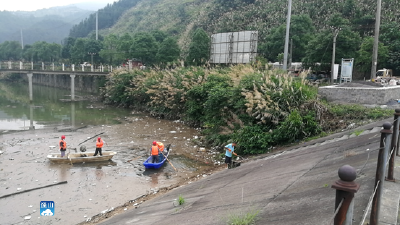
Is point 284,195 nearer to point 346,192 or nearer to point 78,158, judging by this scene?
point 346,192

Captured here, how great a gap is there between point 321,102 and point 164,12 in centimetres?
9626

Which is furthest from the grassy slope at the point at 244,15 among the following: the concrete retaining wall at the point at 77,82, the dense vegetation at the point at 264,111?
the dense vegetation at the point at 264,111

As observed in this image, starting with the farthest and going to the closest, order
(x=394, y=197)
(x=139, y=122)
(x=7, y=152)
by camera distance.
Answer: (x=139, y=122)
(x=7, y=152)
(x=394, y=197)

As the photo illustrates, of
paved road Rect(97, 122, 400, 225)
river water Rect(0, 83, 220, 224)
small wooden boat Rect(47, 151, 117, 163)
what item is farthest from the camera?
small wooden boat Rect(47, 151, 117, 163)

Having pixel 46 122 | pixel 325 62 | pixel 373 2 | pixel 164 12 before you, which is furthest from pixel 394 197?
pixel 164 12

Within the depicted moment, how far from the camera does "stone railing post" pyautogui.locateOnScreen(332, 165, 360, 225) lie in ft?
6.37

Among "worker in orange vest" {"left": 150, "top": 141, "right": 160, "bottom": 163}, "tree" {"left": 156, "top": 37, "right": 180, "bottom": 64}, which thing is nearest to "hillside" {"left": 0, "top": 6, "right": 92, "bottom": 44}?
"tree" {"left": 156, "top": 37, "right": 180, "bottom": 64}

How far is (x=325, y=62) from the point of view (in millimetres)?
26422

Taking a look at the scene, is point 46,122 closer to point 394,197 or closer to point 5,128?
point 5,128

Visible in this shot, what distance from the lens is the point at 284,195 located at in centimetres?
520

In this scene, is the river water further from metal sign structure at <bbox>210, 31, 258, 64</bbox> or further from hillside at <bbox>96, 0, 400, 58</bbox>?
hillside at <bbox>96, 0, 400, 58</bbox>

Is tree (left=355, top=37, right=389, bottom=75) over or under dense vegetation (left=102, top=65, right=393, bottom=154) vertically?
over

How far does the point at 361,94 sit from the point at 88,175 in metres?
12.7

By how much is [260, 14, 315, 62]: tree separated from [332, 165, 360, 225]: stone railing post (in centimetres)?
3417
